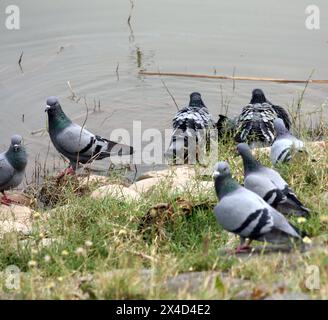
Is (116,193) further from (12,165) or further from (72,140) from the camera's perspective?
(72,140)

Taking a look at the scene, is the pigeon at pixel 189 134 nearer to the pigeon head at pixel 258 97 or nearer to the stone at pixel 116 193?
the pigeon head at pixel 258 97

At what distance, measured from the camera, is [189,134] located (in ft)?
25.2

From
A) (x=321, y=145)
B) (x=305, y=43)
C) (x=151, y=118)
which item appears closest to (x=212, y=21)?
(x=305, y=43)

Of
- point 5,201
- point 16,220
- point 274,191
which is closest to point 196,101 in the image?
point 5,201

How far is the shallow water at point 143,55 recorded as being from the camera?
919 cm

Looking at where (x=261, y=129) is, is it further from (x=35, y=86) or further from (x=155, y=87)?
(x=35, y=86)

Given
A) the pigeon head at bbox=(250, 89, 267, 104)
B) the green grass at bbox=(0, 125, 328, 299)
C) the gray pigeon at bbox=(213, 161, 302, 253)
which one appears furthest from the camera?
the pigeon head at bbox=(250, 89, 267, 104)

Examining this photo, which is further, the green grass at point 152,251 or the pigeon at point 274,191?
the pigeon at point 274,191

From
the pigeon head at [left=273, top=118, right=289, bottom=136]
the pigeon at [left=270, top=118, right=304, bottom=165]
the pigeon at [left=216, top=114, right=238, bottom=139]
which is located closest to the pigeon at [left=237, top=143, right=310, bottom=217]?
the pigeon at [left=270, top=118, right=304, bottom=165]

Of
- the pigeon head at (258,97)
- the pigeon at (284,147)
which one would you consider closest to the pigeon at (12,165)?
the pigeon at (284,147)

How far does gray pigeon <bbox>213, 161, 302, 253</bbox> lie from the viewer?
14.0ft

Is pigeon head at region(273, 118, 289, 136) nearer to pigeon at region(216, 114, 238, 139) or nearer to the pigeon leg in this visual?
pigeon at region(216, 114, 238, 139)

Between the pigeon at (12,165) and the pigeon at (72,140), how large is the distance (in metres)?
0.70

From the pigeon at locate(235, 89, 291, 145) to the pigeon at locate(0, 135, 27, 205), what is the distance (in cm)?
216
